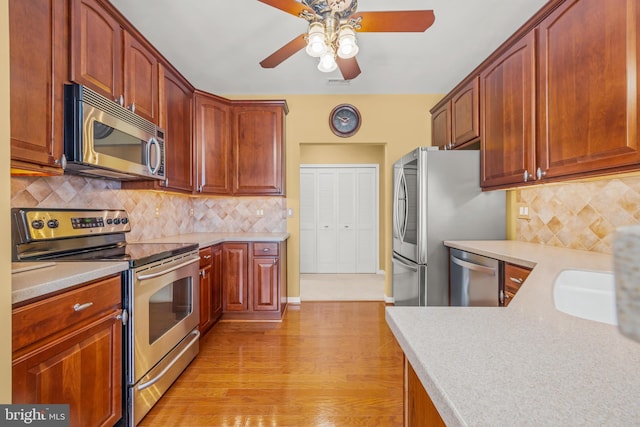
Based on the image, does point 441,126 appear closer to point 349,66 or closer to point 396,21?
point 349,66

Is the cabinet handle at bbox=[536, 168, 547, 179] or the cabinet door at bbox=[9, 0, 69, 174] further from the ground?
the cabinet door at bbox=[9, 0, 69, 174]

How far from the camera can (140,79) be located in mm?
2168

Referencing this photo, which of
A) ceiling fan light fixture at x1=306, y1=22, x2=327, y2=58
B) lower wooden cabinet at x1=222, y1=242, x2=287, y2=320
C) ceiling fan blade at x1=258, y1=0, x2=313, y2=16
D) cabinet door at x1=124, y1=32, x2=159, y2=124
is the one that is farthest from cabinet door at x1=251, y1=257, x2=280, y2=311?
ceiling fan blade at x1=258, y1=0, x2=313, y2=16

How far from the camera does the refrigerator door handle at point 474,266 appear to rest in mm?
1942

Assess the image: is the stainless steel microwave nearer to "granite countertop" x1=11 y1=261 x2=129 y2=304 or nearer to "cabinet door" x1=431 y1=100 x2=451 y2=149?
"granite countertop" x1=11 y1=261 x2=129 y2=304

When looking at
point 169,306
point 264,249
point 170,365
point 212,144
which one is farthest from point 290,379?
point 212,144

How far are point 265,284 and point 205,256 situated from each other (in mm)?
Answer: 718

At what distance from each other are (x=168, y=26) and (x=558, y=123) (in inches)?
109

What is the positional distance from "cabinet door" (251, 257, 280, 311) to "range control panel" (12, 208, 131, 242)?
126cm

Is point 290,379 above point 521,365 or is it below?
below

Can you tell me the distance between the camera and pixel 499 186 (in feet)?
7.65

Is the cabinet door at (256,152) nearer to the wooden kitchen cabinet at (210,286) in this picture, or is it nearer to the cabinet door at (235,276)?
the cabinet door at (235,276)

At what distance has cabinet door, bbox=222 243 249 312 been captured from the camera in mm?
3029

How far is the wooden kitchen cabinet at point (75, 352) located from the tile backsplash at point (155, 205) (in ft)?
2.48
